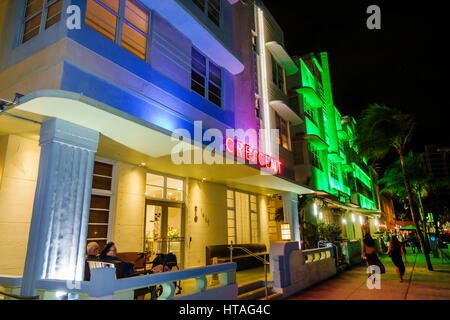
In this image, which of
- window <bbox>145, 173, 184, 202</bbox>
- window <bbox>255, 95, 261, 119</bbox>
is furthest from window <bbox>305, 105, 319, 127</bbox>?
window <bbox>145, 173, 184, 202</bbox>

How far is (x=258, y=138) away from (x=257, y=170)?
3170mm

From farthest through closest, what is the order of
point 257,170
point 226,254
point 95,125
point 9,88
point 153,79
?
point 226,254 < point 257,170 < point 153,79 < point 9,88 < point 95,125

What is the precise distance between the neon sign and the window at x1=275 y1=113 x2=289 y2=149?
4.53 m

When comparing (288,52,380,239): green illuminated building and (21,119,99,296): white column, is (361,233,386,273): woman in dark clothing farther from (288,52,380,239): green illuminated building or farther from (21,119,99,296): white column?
(21,119,99,296): white column

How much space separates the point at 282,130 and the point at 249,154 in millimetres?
7585

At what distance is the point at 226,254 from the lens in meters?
12.7

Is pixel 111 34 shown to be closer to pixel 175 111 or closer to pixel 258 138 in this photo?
pixel 175 111

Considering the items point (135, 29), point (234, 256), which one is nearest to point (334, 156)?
point (234, 256)

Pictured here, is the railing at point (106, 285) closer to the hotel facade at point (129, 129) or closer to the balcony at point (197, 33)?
the hotel facade at point (129, 129)

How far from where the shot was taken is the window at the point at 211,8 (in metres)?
10.9

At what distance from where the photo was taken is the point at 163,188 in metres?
11.3
